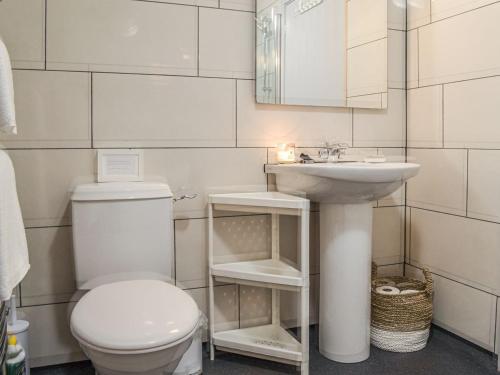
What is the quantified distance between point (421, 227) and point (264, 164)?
3.02 ft

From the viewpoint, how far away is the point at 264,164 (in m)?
2.15

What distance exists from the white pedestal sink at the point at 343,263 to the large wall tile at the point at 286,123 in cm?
23

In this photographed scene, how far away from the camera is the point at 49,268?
1.85 m

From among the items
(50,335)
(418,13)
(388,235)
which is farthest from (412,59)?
(50,335)

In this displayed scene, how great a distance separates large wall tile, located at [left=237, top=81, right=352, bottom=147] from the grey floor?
988 mm

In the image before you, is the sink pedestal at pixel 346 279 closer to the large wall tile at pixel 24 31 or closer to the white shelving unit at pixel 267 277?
the white shelving unit at pixel 267 277

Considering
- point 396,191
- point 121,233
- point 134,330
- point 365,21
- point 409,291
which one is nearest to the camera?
point 134,330

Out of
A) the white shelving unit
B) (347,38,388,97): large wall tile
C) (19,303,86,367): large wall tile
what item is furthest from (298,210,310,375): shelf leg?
(19,303,86,367): large wall tile

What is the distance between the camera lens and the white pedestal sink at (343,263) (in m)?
1.88

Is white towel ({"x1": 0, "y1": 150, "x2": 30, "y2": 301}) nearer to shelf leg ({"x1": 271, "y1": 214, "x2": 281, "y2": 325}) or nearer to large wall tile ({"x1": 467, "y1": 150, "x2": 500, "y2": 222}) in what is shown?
shelf leg ({"x1": 271, "y1": 214, "x2": 281, "y2": 325})

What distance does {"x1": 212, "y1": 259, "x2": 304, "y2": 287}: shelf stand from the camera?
182 centimetres

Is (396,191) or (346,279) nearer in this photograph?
(346,279)

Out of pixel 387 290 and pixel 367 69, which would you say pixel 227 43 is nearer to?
pixel 367 69

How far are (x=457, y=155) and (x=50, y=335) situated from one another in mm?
1991
